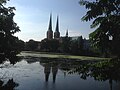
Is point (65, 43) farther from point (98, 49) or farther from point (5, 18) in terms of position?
point (98, 49)

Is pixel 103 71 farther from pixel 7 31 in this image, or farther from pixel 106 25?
pixel 7 31

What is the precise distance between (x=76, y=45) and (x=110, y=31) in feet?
435

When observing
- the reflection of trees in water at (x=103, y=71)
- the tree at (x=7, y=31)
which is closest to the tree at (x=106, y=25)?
the reflection of trees in water at (x=103, y=71)

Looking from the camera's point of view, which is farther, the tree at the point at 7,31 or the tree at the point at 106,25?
the tree at the point at 7,31

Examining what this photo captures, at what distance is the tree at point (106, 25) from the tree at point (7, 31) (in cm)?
1240

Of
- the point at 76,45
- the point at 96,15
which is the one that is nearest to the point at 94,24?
the point at 96,15

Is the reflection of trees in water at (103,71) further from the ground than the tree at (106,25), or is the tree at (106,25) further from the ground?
the tree at (106,25)

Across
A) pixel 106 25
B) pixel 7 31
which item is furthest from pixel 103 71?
pixel 7 31

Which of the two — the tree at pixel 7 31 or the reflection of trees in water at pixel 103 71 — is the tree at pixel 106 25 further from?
the tree at pixel 7 31

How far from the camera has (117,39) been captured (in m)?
5.96

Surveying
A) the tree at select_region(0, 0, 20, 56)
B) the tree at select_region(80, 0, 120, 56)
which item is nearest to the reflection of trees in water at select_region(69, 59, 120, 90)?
the tree at select_region(80, 0, 120, 56)

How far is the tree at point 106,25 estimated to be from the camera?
19.6 feet

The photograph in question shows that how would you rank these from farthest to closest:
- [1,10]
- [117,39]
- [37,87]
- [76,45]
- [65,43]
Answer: [65,43] < [76,45] < [37,87] < [1,10] < [117,39]

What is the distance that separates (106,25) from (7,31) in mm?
12912
